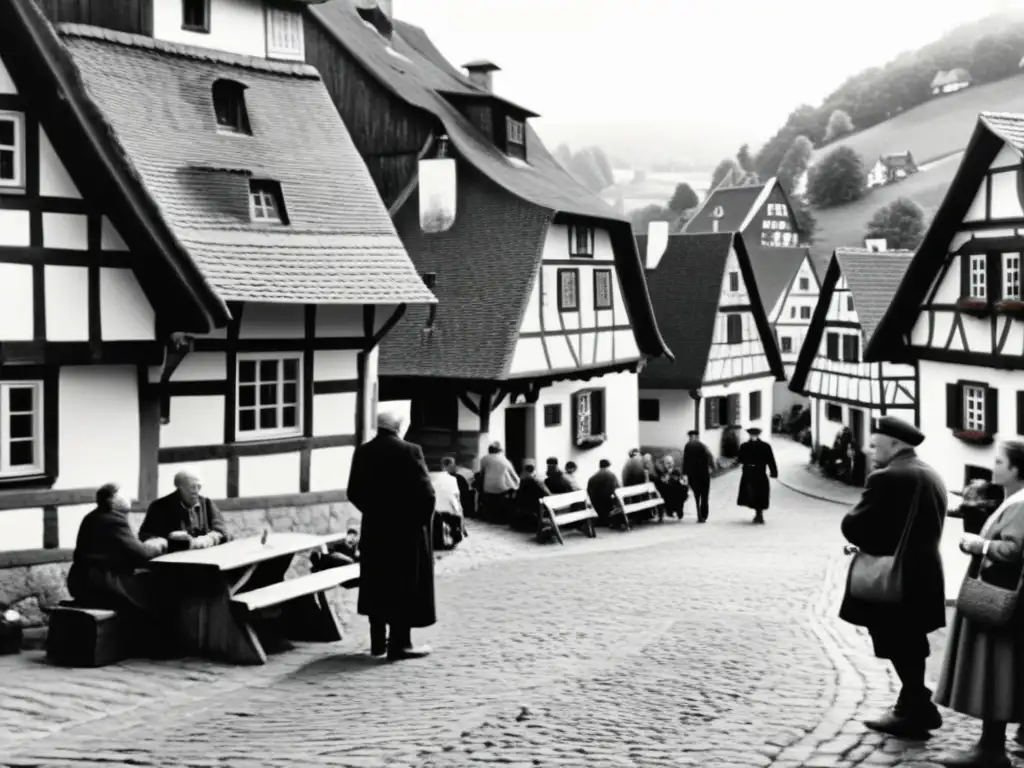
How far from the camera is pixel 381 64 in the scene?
28.5 metres

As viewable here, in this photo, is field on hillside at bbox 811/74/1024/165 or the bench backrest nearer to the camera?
the bench backrest

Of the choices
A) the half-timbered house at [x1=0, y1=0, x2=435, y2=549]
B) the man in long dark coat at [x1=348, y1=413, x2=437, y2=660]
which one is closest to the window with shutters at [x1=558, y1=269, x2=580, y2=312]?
the half-timbered house at [x1=0, y1=0, x2=435, y2=549]

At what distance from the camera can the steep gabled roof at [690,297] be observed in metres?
37.7

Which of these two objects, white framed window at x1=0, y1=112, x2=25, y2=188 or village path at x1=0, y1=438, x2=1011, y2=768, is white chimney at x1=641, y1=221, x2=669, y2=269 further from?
white framed window at x1=0, y1=112, x2=25, y2=188

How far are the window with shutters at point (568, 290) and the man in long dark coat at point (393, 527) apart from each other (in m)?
18.3

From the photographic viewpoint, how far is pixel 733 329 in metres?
39.6

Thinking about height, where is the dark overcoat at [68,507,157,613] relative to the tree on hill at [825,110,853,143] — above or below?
below

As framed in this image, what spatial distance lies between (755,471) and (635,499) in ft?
7.41

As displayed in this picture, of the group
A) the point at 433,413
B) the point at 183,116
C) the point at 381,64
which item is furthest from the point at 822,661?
the point at 381,64

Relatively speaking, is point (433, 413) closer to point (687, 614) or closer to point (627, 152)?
point (687, 614)

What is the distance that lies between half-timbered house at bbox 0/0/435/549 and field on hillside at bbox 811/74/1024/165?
109299mm

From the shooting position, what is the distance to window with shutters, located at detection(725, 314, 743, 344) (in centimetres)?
3925

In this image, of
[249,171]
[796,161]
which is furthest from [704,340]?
[796,161]

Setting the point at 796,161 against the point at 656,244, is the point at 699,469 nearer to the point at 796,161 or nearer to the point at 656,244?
the point at 656,244
